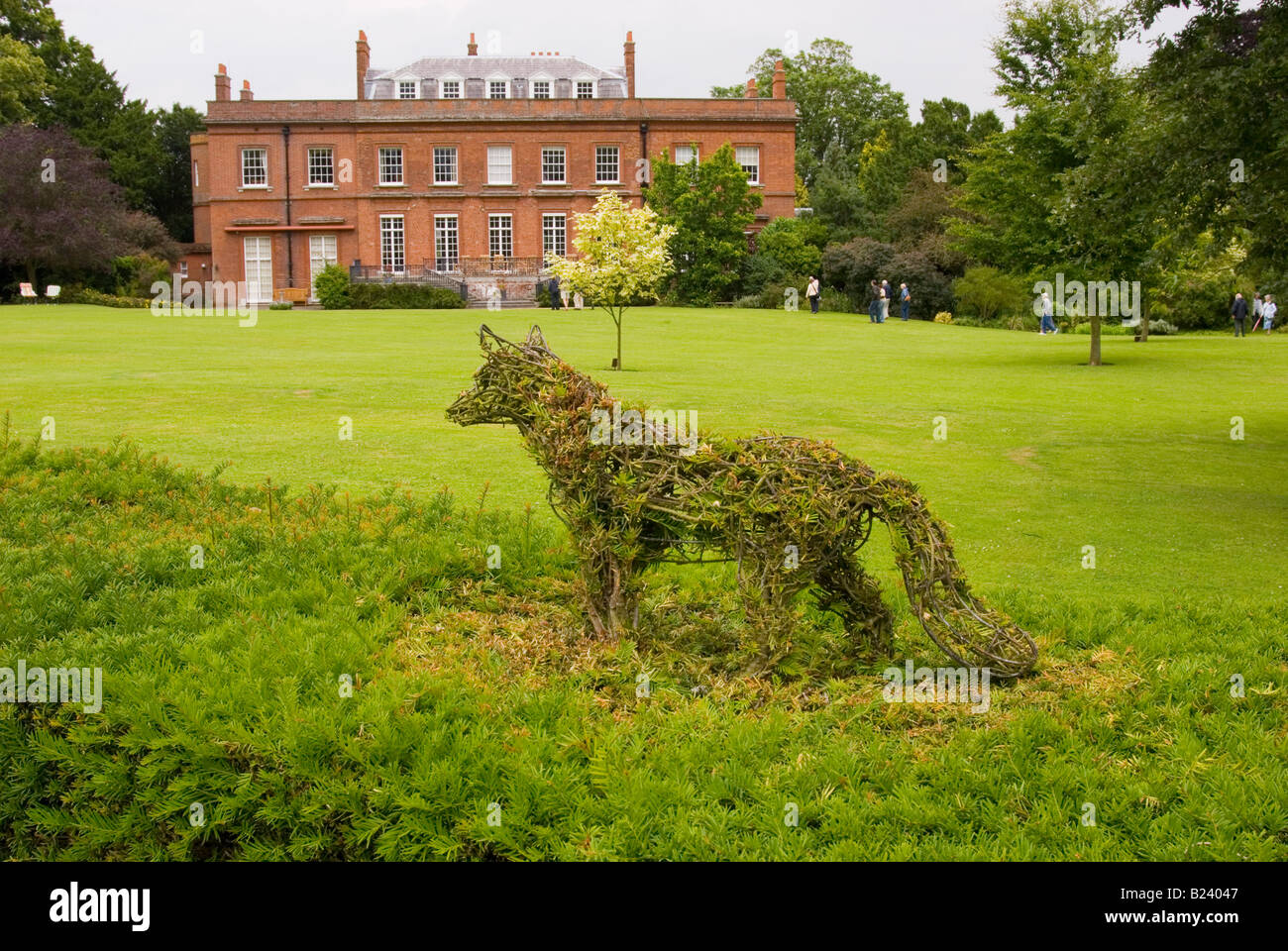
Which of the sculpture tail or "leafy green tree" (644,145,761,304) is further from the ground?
"leafy green tree" (644,145,761,304)

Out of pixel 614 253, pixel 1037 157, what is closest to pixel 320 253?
pixel 614 253

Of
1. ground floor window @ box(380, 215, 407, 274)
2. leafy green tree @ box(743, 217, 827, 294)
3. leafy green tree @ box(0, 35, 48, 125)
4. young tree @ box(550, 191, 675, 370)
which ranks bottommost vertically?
young tree @ box(550, 191, 675, 370)

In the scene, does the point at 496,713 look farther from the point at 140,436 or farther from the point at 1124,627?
the point at 140,436

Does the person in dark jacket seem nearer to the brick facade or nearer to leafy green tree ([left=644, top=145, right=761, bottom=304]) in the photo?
leafy green tree ([left=644, top=145, right=761, bottom=304])

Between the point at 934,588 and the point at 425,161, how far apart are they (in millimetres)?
57959

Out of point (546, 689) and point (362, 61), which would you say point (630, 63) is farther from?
point (546, 689)

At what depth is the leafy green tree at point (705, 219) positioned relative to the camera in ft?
168

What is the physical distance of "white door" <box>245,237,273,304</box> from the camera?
60.2m

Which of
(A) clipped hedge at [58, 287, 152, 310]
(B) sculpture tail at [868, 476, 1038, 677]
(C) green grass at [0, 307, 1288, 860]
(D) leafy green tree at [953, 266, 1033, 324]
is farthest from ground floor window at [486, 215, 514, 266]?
(B) sculpture tail at [868, 476, 1038, 677]

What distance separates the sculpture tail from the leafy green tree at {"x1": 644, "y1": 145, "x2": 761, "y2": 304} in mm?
44952

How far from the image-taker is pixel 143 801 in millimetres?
5418

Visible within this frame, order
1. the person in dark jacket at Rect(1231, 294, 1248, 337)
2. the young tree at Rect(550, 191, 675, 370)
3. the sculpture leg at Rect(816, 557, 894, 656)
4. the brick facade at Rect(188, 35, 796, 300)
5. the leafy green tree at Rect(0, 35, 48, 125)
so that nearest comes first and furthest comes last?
the sculpture leg at Rect(816, 557, 894, 656) → the young tree at Rect(550, 191, 675, 370) → the person in dark jacket at Rect(1231, 294, 1248, 337) → the leafy green tree at Rect(0, 35, 48, 125) → the brick facade at Rect(188, 35, 796, 300)

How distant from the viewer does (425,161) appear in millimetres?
60375

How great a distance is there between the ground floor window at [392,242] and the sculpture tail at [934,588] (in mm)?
56599
